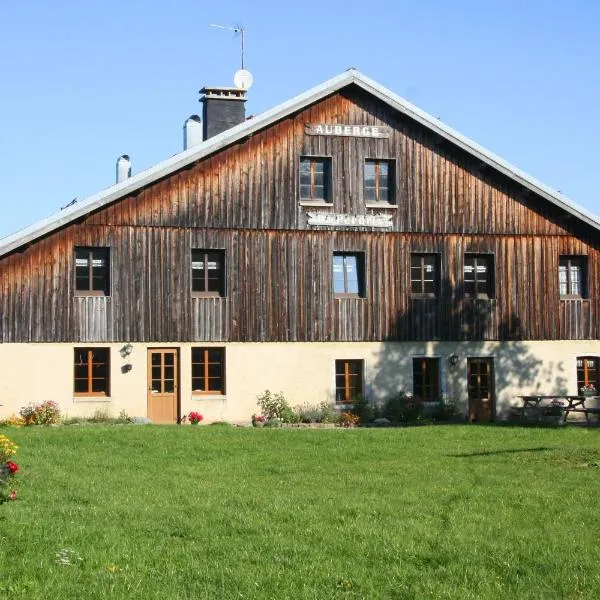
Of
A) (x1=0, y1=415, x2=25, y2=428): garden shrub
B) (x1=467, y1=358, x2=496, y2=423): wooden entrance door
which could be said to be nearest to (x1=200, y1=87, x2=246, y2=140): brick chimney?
(x1=467, y1=358, x2=496, y2=423): wooden entrance door

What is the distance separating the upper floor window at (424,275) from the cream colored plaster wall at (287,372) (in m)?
1.58

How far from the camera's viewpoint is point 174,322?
99.4ft

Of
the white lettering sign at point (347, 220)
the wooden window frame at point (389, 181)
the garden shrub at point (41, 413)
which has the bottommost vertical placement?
the garden shrub at point (41, 413)

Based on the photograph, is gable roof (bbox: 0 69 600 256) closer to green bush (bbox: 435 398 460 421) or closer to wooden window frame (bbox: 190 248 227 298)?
wooden window frame (bbox: 190 248 227 298)

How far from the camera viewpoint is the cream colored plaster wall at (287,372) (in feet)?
95.1

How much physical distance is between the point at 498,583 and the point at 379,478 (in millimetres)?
7421

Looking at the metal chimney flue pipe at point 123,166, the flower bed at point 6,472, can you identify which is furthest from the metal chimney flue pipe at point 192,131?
the flower bed at point 6,472

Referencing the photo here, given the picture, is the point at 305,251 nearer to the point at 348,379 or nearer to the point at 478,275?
the point at 348,379

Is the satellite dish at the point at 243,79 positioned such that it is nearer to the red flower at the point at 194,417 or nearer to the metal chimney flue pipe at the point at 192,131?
the metal chimney flue pipe at the point at 192,131

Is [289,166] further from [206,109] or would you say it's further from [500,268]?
[500,268]

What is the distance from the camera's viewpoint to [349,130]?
32.1 metres

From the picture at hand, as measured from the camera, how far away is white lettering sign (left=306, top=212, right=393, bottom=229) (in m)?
31.6

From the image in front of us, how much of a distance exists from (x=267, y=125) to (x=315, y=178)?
7.16 feet

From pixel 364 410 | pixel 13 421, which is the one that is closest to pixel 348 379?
pixel 364 410
